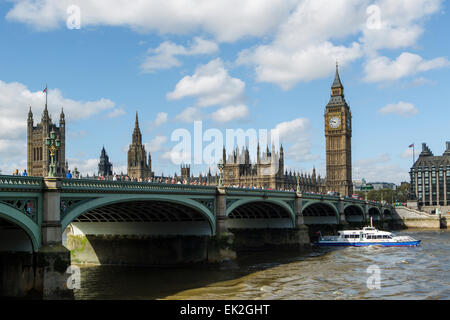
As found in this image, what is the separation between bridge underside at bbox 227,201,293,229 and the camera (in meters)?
61.7

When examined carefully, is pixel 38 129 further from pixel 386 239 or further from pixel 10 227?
pixel 10 227

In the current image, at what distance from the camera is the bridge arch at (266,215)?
60.2m

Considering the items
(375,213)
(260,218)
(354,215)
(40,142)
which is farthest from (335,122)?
(260,218)

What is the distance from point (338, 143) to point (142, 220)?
141139 mm

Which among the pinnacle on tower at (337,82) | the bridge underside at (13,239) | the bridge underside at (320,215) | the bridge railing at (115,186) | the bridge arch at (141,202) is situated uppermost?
the pinnacle on tower at (337,82)

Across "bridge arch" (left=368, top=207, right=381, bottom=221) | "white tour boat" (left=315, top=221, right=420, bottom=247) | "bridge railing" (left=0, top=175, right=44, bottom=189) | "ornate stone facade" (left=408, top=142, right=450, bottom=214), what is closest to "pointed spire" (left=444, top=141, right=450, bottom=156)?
"ornate stone facade" (left=408, top=142, right=450, bottom=214)

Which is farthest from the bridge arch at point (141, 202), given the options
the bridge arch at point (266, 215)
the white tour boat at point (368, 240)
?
the white tour boat at point (368, 240)

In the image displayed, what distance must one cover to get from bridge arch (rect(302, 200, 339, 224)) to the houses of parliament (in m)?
76.8

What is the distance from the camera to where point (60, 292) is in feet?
88.1

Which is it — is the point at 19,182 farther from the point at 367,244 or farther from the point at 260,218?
the point at 367,244

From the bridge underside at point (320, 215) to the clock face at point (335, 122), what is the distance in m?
99.8

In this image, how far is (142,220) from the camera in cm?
4616

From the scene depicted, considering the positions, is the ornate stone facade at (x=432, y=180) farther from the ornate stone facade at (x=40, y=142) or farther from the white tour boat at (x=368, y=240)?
the ornate stone facade at (x=40, y=142)

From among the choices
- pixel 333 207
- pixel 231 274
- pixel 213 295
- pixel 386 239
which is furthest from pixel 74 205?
pixel 333 207
